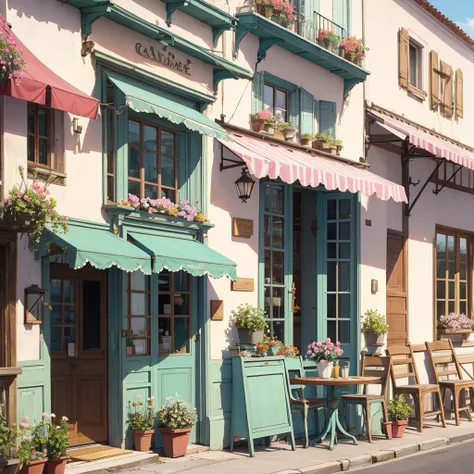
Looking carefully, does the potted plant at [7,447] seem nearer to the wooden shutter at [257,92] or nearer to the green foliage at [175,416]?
the green foliage at [175,416]

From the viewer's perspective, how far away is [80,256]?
9656 mm

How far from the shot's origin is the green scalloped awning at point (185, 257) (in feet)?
36.5

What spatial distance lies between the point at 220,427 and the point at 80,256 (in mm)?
4040

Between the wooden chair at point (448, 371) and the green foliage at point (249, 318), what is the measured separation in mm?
5049

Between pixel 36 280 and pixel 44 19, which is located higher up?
pixel 44 19

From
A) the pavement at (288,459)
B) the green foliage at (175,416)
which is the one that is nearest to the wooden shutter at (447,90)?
the pavement at (288,459)

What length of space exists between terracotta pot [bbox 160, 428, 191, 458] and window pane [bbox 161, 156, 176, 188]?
121 inches

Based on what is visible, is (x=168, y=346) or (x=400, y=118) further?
(x=400, y=118)

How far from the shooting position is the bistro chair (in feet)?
43.7

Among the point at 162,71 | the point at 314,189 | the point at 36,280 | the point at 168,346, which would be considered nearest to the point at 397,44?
the point at 314,189

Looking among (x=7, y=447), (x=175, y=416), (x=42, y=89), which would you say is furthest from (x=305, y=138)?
(x=7, y=447)

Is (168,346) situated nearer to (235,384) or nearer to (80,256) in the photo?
(235,384)

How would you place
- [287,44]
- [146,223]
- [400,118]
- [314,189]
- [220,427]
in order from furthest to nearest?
[400,118] < [314,189] < [287,44] < [220,427] < [146,223]

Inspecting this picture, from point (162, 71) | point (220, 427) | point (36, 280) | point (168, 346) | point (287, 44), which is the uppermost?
point (287, 44)
